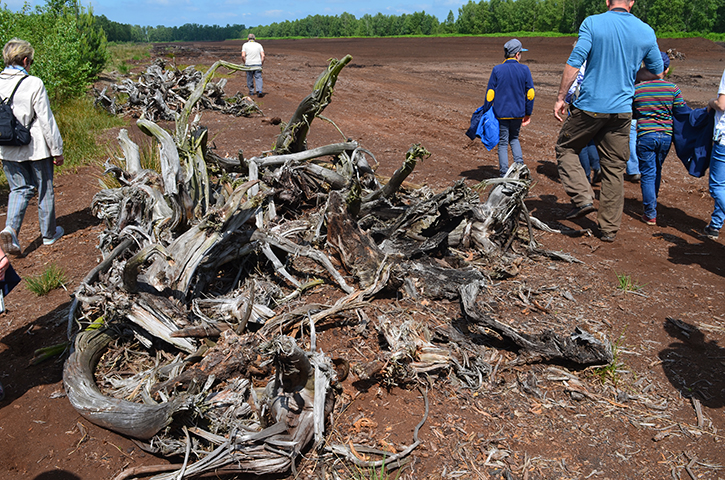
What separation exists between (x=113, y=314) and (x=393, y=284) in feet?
6.55

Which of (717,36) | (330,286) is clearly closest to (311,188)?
(330,286)

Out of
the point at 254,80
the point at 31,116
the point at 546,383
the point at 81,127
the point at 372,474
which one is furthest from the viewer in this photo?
the point at 254,80

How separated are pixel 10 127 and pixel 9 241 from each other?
1.16m

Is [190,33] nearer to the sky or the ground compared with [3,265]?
nearer to the sky

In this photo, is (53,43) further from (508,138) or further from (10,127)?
(508,138)

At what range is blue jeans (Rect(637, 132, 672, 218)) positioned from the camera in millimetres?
5230

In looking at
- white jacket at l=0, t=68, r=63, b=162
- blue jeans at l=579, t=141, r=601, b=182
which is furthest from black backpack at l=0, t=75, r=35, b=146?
blue jeans at l=579, t=141, r=601, b=182

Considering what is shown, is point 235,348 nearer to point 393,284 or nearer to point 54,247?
point 393,284

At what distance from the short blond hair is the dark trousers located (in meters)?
5.35

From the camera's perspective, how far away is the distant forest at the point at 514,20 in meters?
36.6

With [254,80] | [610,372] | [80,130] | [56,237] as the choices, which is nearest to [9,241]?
[56,237]

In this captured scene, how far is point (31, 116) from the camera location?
466 centimetres

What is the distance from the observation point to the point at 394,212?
4641 millimetres

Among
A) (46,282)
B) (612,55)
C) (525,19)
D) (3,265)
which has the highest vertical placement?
(525,19)
